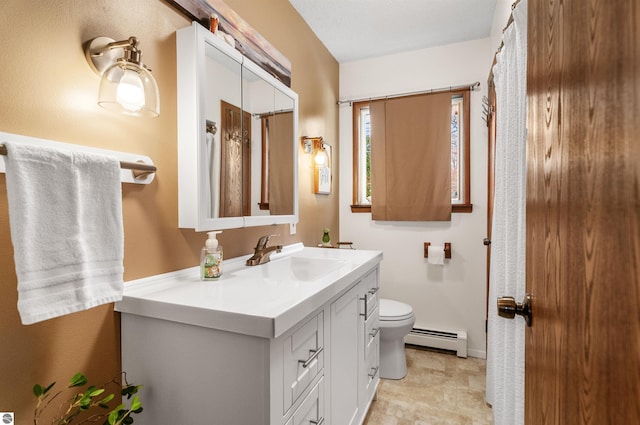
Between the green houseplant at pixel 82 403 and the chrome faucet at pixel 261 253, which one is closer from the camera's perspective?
the green houseplant at pixel 82 403

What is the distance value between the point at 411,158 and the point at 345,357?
1889mm

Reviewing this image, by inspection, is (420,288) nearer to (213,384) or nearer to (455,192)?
(455,192)

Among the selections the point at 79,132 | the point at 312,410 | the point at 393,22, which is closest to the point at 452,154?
the point at 393,22

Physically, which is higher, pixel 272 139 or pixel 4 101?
pixel 272 139

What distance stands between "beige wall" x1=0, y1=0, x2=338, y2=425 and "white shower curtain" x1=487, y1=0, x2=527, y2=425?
1.31 m

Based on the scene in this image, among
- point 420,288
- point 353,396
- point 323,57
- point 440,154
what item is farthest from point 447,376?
point 323,57

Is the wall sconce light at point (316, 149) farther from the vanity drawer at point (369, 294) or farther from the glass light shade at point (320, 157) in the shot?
the vanity drawer at point (369, 294)

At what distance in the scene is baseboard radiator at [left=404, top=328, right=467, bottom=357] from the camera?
266 centimetres

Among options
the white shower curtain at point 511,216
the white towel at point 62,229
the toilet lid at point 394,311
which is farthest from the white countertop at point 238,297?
the toilet lid at point 394,311

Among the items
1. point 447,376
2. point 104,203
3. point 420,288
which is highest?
point 104,203

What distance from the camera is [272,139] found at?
6.17ft

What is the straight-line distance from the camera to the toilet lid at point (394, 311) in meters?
2.25

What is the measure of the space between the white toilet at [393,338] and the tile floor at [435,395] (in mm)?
65

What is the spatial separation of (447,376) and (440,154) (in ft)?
5.65
